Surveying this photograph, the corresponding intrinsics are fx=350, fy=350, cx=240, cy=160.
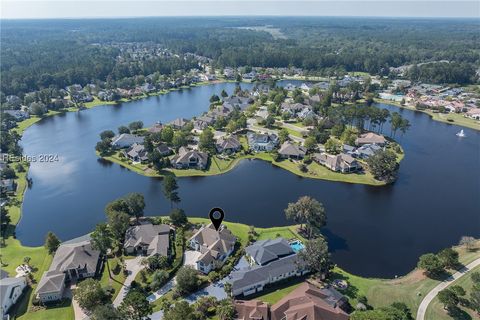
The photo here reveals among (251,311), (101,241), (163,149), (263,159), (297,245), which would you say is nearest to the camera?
(251,311)

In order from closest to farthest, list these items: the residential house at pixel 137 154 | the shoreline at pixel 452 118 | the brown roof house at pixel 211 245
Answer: the brown roof house at pixel 211 245
the residential house at pixel 137 154
the shoreline at pixel 452 118

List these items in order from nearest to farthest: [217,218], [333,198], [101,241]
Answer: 1. [101,241]
2. [217,218]
3. [333,198]

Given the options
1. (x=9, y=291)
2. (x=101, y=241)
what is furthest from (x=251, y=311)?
(x=9, y=291)

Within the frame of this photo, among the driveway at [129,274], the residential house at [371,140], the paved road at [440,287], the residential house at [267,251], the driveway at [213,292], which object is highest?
the residential house at [371,140]

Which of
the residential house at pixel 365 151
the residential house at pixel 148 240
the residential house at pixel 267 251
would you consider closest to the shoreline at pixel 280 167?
the residential house at pixel 365 151

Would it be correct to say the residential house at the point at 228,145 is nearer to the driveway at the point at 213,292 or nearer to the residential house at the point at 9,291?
the driveway at the point at 213,292

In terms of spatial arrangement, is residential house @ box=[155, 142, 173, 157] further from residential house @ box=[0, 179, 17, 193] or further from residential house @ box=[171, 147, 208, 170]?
residential house @ box=[0, 179, 17, 193]

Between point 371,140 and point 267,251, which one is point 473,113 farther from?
point 267,251
